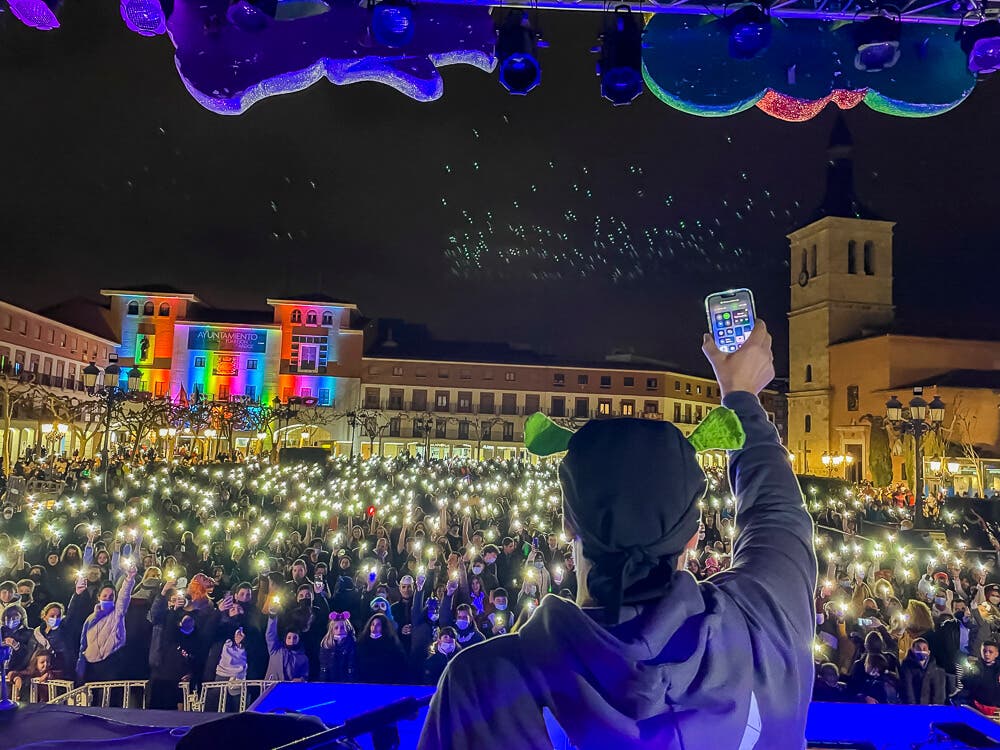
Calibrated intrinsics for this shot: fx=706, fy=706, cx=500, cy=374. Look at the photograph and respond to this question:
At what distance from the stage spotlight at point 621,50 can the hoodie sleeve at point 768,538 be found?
380cm

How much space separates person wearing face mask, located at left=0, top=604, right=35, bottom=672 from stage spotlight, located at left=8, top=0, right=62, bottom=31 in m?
5.47

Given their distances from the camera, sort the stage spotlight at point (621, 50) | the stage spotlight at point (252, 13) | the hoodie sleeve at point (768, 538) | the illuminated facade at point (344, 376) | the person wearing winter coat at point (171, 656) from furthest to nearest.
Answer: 1. the illuminated facade at point (344, 376)
2. the person wearing winter coat at point (171, 656)
3. the stage spotlight at point (621, 50)
4. the stage spotlight at point (252, 13)
5. the hoodie sleeve at point (768, 538)

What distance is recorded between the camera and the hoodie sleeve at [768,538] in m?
1.51

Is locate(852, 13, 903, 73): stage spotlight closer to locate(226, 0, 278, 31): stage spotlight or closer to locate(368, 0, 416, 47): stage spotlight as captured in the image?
locate(368, 0, 416, 47): stage spotlight

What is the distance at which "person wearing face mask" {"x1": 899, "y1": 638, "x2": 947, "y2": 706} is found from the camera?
265 inches

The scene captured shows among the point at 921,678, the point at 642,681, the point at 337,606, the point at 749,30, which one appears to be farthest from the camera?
the point at 337,606

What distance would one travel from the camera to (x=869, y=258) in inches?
2014

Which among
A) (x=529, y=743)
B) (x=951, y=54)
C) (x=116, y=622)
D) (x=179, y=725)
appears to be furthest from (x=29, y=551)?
(x=951, y=54)

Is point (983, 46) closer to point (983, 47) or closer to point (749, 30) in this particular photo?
point (983, 47)

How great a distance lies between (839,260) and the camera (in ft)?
166

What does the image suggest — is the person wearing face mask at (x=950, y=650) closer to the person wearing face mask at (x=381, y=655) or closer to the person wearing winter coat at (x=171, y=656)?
the person wearing face mask at (x=381, y=655)

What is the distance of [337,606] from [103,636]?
2.60m

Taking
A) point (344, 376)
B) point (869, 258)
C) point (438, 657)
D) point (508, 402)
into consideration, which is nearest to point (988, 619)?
point (438, 657)

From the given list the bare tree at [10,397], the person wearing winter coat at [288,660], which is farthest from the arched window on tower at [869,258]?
the person wearing winter coat at [288,660]
